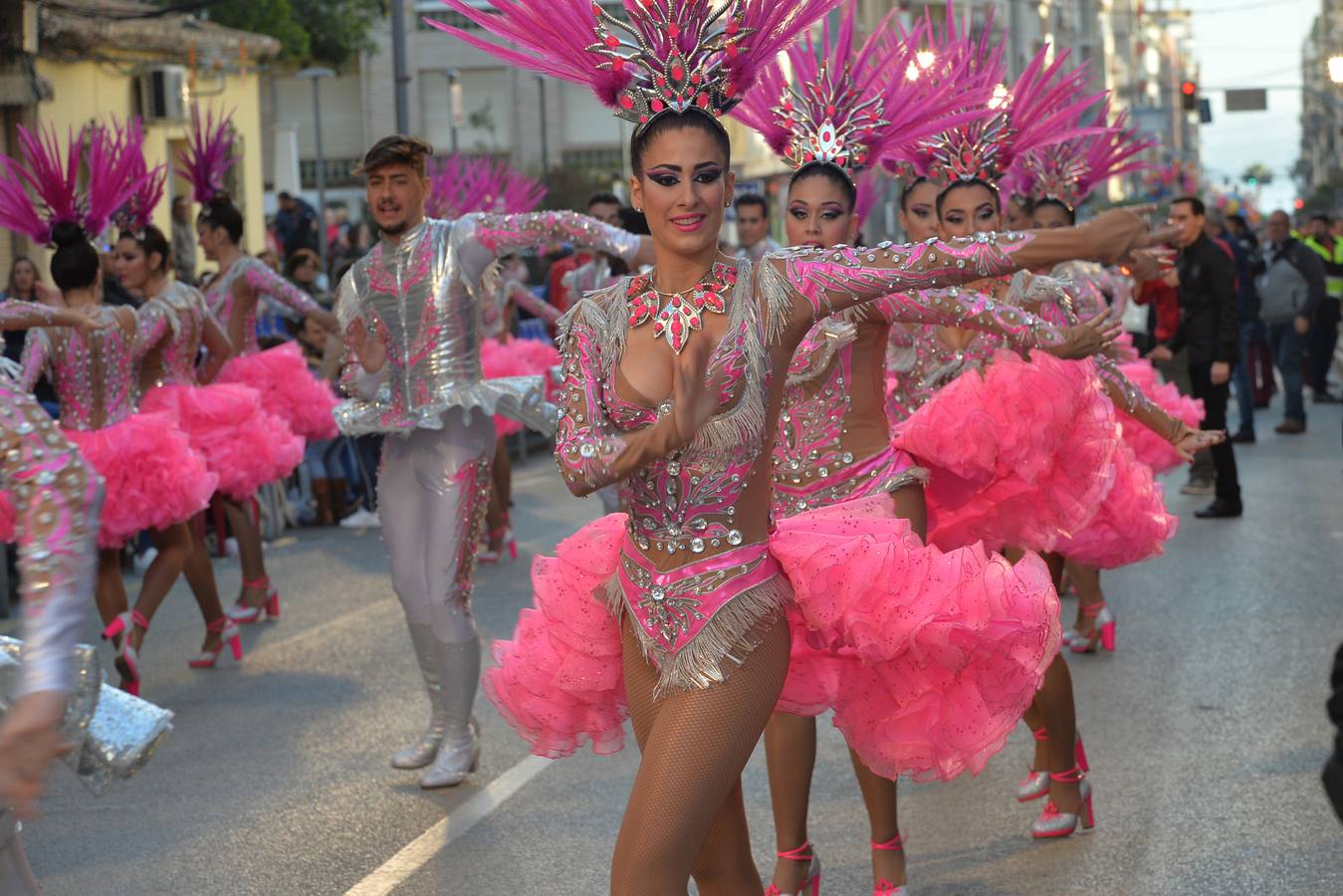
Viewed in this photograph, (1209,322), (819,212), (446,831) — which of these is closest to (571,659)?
(819,212)

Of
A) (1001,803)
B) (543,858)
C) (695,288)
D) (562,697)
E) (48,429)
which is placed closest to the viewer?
(48,429)

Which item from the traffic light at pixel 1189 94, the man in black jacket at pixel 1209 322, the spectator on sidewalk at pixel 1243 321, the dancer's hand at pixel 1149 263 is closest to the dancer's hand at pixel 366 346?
the dancer's hand at pixel 1149 263

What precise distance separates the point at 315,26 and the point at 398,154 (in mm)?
30788

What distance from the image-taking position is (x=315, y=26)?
119 ft

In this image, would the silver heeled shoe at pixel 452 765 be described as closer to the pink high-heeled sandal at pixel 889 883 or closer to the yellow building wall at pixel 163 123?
the pink high-heeled sandal at pixel 889 883

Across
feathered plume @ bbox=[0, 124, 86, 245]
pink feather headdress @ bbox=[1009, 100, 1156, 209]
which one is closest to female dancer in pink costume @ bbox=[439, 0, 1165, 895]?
feathered plume @ bbox=[0, 124, 86, 245]

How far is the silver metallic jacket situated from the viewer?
697cm

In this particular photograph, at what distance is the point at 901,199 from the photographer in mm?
7219

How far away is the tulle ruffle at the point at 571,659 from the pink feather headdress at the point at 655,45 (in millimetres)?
1028

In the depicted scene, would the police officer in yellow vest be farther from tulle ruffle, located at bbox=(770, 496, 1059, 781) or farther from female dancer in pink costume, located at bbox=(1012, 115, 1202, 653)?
tulle ruffle, located at bbox=(770, 496, 1059, 781)

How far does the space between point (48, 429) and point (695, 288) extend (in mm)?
1454

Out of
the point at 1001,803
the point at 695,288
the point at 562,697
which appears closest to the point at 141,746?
the point at 562,697

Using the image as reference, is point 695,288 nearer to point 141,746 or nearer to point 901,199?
point 141,746

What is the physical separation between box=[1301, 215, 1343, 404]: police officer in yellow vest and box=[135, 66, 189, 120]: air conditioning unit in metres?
15.1
